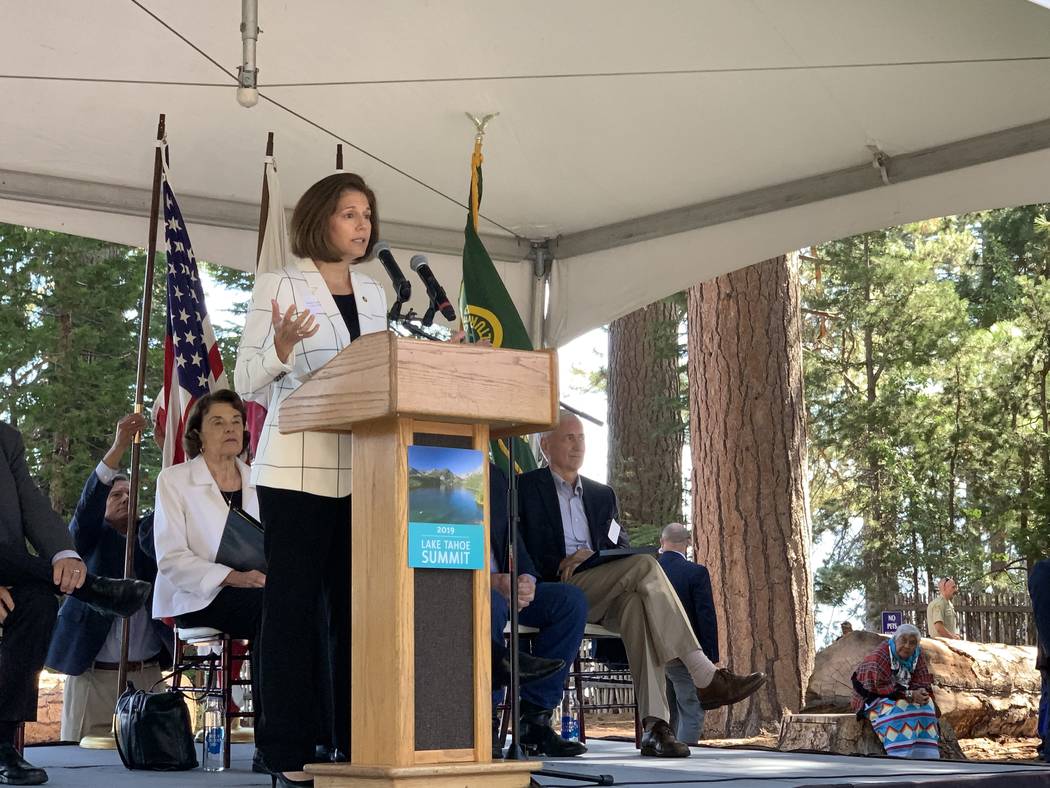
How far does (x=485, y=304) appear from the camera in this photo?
5.70 meters

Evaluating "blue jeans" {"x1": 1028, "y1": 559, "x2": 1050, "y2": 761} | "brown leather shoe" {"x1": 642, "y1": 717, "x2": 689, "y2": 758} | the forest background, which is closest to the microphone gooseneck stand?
"brown leather shoe" {"x1": 642, "y1": 717, "x2": 689, "y2": 758}

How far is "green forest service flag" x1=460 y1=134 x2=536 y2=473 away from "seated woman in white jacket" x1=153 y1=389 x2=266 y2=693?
138 centimetres

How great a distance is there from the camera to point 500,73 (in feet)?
15.4

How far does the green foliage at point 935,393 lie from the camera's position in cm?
1892

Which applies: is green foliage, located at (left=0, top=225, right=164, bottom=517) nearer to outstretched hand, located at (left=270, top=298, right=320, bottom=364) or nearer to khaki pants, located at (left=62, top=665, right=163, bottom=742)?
khaki pants, located at (left=62, top=665, right=163, bottom=742)

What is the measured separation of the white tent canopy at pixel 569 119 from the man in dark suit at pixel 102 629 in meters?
1.14

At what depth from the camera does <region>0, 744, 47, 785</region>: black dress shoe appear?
3148 mm

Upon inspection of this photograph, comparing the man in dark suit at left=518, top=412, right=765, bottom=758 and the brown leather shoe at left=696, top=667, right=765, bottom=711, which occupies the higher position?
the man in dark suit at left=518, top=412, right=765, bottom=758

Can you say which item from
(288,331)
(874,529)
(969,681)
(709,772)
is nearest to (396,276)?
(288,331)

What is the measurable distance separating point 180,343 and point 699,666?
100.0 inches

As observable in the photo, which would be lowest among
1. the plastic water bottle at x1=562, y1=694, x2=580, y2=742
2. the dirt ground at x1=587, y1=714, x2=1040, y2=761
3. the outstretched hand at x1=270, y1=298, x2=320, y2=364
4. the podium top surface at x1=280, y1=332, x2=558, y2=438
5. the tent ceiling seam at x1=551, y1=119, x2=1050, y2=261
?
the dirt ground at x1=587, y1=714, x2=1040, y2=761

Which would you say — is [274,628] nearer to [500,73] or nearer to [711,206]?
[500,73]

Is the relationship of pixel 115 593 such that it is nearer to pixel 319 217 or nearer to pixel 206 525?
pixel 206 525

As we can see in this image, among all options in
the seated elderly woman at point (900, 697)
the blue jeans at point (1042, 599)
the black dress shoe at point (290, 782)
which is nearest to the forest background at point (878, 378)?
the seated elderly woman at point (900, 697)
